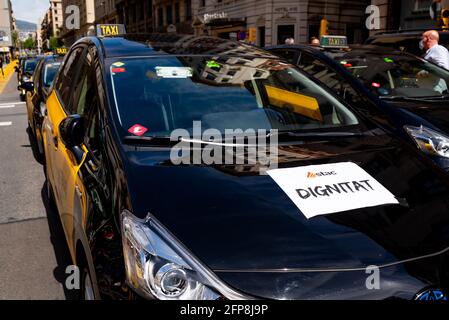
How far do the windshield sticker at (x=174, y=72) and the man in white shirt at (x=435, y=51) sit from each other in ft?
19.2

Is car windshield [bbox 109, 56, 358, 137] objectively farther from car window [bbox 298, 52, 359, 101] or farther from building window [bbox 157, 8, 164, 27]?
building window [bbox 157, 8, 164, 27]

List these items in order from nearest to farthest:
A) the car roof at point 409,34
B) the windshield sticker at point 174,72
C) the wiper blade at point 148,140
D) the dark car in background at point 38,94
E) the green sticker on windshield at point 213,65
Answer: the wiper blade at point 148,140 < the windshield sticker at point 174,72 < the green sticker on windshield at point 213,65 < the dark car in background at point 38,94 < the car roof at point 409,34

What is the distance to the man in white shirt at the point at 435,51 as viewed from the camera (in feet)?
24.5

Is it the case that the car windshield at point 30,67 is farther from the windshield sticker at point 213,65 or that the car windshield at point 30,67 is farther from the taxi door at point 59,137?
the windshield sticker at point 213,65

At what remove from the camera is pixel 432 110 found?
466cm

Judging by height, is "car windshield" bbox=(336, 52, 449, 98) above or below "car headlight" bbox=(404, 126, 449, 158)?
above

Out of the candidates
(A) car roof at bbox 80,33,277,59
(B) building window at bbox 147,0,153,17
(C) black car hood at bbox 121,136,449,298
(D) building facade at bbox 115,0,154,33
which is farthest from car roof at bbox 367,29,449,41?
(B) building window at bbox 147,0,153,17

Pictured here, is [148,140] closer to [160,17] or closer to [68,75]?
[68,75]

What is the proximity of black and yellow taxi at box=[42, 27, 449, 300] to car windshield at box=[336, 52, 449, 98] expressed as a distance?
257cm

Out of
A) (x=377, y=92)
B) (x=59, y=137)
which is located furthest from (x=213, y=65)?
(x=377, y=92)

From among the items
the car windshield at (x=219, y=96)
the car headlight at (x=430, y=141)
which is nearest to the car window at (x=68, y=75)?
the car windshield at (x=219, y=96)

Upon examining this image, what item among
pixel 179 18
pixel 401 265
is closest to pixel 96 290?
pixel 401 265

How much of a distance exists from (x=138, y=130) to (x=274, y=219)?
1.01 metres

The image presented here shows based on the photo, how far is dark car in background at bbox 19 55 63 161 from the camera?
6254 millimetres
